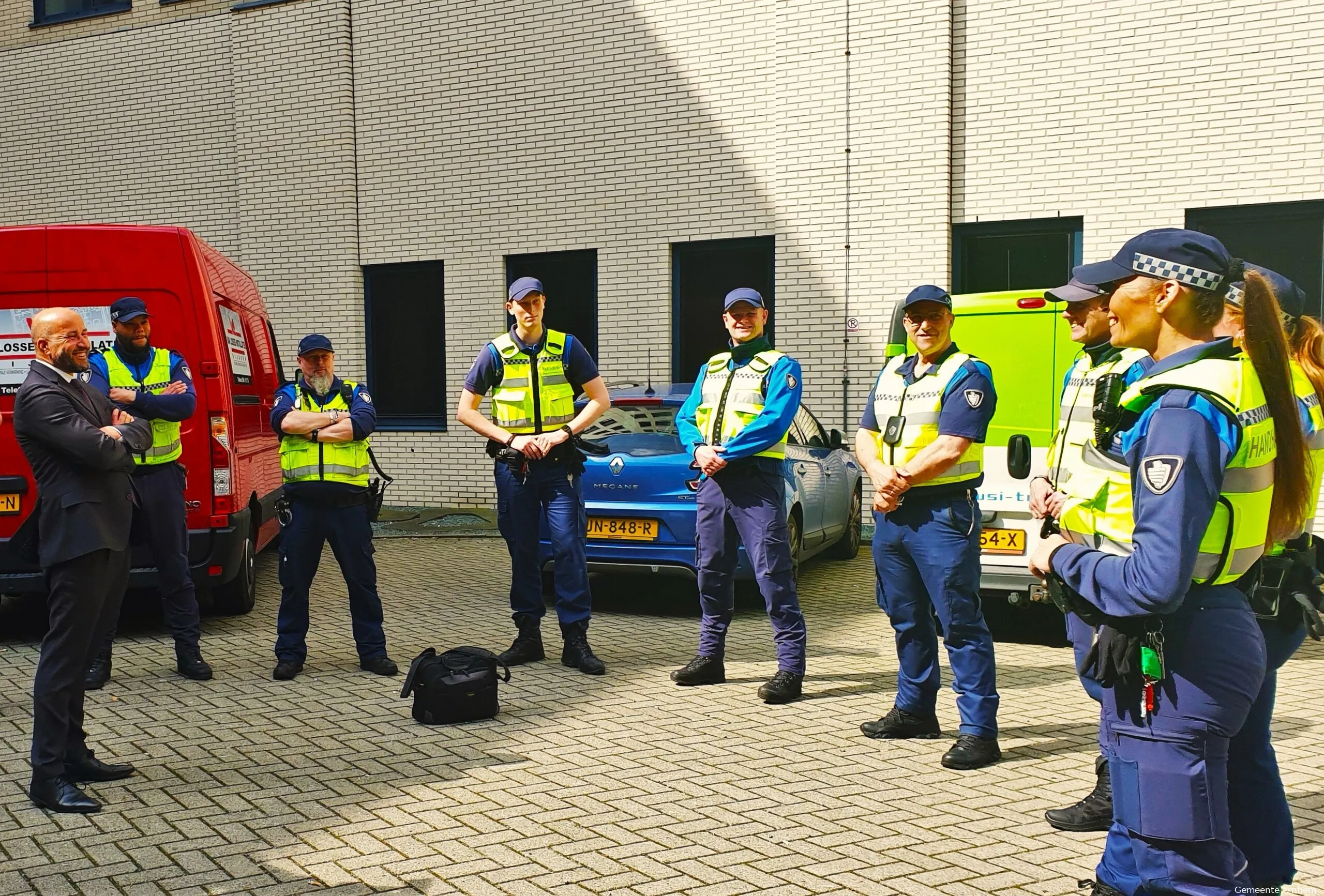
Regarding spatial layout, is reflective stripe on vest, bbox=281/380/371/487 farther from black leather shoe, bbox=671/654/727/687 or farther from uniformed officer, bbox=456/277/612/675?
black leather shoe, bbox=671/654/727/687

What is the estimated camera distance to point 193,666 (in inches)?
258

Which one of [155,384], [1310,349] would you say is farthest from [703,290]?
[1310,349]

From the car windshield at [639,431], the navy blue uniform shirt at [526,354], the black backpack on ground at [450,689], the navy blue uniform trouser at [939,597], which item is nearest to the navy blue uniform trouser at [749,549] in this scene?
the navy blue uniform trouser at [939,597]

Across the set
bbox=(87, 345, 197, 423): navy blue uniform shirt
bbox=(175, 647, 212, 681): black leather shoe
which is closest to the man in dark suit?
bbox=(87, 345, 197, 423): navy blue uniform shirt

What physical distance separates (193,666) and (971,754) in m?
4.30

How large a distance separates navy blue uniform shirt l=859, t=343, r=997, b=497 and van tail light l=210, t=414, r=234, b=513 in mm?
4541

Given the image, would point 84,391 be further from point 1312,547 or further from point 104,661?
point 1312,547

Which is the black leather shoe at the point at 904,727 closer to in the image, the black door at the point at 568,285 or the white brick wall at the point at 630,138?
the white brick wall at the point at 630,138

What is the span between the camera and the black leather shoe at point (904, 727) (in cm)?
527

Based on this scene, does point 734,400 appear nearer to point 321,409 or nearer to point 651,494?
point 651,494

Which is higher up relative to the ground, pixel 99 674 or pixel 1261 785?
pixel 1261 785

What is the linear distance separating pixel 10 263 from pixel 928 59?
8.91m

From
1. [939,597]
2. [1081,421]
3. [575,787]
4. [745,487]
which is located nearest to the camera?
[1081,421]

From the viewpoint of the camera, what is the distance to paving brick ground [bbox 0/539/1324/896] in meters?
3.75
